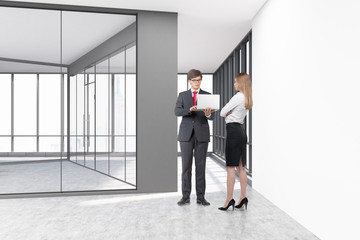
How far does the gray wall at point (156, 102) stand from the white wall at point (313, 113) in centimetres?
142

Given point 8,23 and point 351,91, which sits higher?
point 8,23

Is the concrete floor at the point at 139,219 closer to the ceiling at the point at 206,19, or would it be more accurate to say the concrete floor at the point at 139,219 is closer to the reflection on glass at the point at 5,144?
the ceiling at the point at 206,19

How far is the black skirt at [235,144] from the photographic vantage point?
320cm

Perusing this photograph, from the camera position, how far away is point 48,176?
5.87m

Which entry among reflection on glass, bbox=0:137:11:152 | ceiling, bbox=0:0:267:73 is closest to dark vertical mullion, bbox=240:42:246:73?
ceiling, bbox=0:0:267:73

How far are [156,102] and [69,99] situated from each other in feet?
12.7

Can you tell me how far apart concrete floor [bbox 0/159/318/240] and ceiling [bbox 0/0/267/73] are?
9.35 feet

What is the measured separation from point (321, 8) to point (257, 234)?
219 centimetres

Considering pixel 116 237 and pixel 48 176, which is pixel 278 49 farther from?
pixel 48 176

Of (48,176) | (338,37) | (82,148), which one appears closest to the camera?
(338,37)

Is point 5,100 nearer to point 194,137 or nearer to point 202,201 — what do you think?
point 194,137

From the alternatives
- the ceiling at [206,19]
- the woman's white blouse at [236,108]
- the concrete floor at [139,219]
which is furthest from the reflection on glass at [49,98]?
the woman's white blouse at [236,108]

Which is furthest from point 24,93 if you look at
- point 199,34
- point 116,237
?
point 116,237

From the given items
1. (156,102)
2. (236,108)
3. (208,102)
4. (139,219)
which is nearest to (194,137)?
(208,102)
